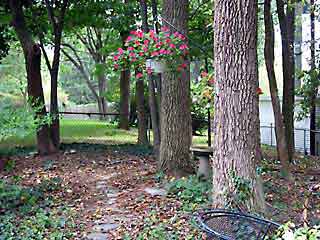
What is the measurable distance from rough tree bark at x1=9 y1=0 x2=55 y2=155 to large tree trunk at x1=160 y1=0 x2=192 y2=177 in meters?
3.67

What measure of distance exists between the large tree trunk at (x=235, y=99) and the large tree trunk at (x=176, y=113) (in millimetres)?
2153

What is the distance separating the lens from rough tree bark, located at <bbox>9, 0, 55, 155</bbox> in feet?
31.1

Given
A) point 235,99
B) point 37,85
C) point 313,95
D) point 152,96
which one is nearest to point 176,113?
point 152,96

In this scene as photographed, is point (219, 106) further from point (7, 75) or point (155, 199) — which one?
point (7, 75)

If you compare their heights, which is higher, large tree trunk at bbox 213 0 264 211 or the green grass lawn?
large tree trunk at bbox 213 0 264 211

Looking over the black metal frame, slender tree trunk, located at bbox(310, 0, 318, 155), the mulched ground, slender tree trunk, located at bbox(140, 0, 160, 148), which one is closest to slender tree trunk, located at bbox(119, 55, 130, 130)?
the mulched ground

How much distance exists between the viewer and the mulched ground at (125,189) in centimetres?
471

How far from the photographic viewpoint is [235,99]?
13.8ft

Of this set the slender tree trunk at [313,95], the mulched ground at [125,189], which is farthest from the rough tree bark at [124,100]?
the slender tree trunk at [313,95]

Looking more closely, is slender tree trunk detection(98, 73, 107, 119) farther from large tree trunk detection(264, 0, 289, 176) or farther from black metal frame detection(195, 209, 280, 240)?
black metal frame detection(195, 209, 280, 240)

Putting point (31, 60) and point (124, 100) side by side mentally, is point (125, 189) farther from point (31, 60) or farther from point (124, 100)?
point (124, 100)

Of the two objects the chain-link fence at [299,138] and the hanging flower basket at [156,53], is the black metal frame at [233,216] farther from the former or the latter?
the chain-link fence at [299,138]

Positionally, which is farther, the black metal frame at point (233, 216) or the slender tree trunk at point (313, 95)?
the slender tree trunk at point (313, 95)

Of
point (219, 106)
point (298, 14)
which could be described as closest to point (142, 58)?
point (219, 106)
